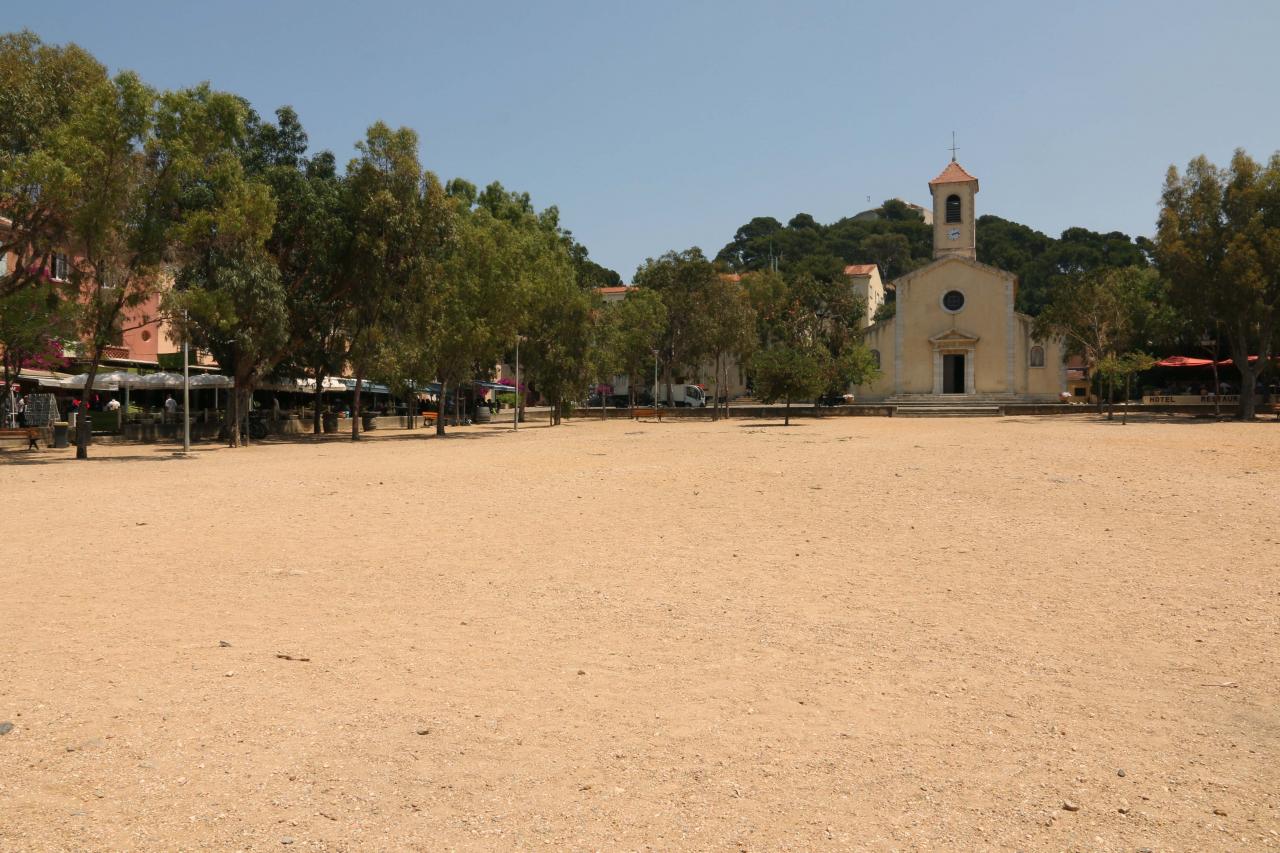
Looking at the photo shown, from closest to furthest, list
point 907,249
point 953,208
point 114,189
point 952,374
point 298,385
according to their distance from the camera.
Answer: point 114,189, point 298,385, point 952,374, point 953,208, point 907,249

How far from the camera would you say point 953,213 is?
213ft

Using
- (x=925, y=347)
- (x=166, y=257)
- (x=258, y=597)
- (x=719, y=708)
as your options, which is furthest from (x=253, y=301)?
(x=925, y=347)

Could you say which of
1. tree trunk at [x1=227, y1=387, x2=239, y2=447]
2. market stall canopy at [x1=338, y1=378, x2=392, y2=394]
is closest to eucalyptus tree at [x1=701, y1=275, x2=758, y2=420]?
market stall canopy at [x1=338, y1=378, x2=392, y2=394]

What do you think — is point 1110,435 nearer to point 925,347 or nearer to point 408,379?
point 408,379

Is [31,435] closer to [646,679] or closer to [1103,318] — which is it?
[646,679]

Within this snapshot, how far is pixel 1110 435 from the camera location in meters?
30.8

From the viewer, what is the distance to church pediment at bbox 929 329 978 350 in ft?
198

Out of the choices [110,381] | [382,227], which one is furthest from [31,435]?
[382,227]

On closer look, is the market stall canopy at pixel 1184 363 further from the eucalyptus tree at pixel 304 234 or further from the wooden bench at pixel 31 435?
the wooden bench at pixel 31 435

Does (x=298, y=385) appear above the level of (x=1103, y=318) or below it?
below

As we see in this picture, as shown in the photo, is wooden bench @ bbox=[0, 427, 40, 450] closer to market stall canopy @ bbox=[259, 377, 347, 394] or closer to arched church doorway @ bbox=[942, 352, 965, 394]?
market stall canopy @ bbox=[259, 377, 347, 394]

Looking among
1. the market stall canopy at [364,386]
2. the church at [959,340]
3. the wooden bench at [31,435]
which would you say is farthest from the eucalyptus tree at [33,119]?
the church at [959,340]

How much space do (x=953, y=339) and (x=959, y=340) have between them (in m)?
0.36

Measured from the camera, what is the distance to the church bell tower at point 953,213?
6394cm
